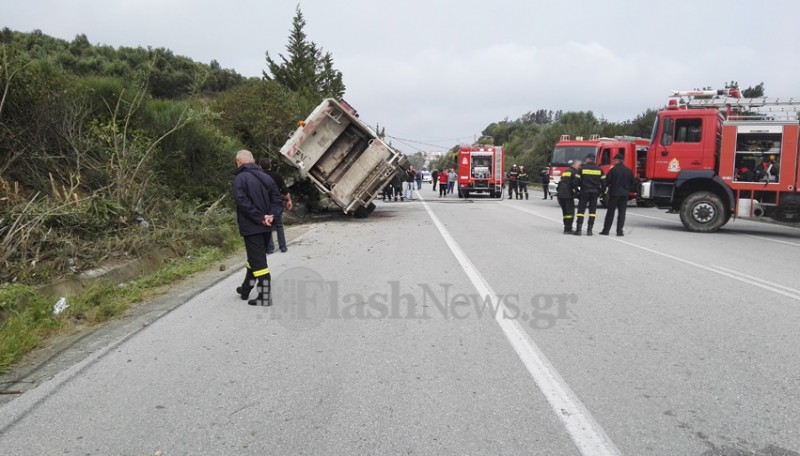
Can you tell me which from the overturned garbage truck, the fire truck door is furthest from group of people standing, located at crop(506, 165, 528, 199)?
the fire truck door

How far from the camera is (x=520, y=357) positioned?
14.6 feet

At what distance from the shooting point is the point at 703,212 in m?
13.2

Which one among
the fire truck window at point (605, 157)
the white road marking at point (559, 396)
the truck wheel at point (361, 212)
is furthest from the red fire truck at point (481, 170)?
the white road marking at point (559, 396)

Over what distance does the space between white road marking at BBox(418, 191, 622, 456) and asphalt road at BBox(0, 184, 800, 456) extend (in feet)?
0.05

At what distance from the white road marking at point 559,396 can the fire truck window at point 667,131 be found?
977 centimetres

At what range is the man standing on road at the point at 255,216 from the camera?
6230mm

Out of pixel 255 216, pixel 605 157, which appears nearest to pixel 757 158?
pixel 605 157

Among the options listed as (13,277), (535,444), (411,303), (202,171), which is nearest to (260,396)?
(535,444)

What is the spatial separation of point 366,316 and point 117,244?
4363 millimetres

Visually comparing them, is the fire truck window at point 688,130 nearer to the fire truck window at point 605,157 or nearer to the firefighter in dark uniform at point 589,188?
the firefighter in dark uniform at point 589,188

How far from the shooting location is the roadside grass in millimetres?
4953

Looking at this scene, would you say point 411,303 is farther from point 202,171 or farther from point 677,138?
point 677,138

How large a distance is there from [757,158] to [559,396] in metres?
11.9

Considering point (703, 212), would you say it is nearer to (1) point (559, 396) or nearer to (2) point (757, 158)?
(2) point (757, 158)
